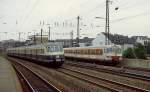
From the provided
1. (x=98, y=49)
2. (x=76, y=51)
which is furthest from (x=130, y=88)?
(x=76, y=51)

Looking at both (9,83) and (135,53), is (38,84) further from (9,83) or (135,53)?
(135,53)

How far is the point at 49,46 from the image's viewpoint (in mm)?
37906

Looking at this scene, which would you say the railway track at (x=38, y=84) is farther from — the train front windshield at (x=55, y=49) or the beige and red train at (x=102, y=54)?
the beige and red train at (x=102, y=54)

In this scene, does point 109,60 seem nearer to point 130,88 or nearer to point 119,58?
point 119,58

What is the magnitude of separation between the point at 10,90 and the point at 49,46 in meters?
21.6

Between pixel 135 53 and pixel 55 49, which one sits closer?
pixel 55 49

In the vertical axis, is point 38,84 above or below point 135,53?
below

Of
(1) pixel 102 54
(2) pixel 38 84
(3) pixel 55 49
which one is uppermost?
(3) pixel 55 49

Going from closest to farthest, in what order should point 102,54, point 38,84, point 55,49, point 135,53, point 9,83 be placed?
point 9,83, point 38,84, point 55,49, point 102,54, point 135,53

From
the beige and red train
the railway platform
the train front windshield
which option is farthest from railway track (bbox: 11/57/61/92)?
the beige and red train

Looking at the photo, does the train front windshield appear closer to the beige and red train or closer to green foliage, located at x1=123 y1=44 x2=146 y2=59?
the beige and red train

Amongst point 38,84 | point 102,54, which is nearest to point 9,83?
point 38,84

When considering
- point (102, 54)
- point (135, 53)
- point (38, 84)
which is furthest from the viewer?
point (135, 53)

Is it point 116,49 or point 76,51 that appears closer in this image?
point 116,49
